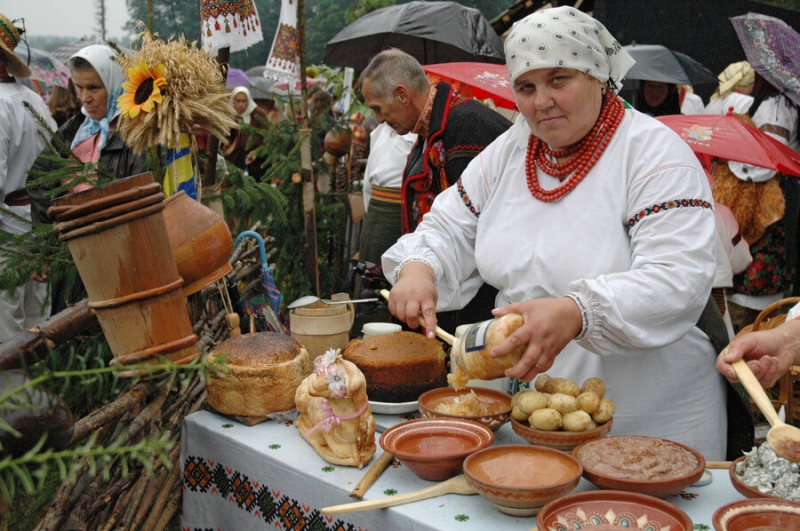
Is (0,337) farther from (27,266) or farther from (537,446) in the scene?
(537,446)

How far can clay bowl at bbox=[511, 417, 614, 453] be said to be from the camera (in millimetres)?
1766

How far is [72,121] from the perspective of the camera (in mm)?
4148

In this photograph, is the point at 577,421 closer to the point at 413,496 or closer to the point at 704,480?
the point at 704,480

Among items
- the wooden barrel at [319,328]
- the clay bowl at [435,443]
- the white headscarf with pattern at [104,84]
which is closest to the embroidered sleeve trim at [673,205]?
the clay bowl at [435,443]

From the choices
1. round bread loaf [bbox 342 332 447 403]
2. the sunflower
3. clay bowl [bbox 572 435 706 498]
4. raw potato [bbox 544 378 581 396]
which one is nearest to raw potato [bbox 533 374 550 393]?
raw potato [bbox 544 378 581 396]

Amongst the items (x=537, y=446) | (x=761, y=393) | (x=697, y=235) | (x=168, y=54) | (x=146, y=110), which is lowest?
(x=537, y=446)

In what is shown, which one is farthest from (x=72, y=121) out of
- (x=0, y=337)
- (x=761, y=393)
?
(x=761, y=393)

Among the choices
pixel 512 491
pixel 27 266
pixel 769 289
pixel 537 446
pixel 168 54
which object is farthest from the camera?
pixel 769 289

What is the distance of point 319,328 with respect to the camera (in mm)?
2639

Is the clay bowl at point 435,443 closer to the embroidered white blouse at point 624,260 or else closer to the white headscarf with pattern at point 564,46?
the embroidered white blouse at point 624,260

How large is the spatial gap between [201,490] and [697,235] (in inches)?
67.9

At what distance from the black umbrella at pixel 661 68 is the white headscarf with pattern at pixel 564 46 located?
4.61 metres

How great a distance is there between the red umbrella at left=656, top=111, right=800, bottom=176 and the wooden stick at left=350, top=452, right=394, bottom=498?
2.96 metres

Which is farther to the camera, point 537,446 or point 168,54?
point 168,54
